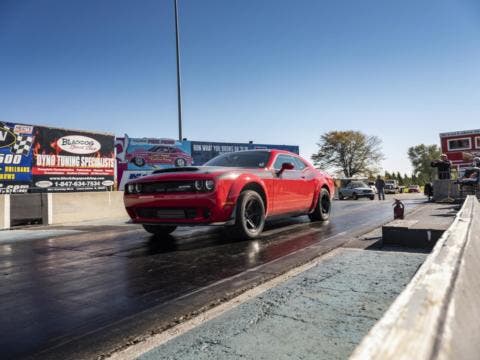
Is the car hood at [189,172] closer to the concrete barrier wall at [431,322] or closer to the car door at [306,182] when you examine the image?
the car door at [306,182]

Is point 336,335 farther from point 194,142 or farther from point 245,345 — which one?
point 194,142

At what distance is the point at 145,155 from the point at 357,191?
16.9m

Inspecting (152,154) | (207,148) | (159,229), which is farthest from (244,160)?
(207,148)

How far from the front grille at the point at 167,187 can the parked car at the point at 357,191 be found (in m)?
22.3

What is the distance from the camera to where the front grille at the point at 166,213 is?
4.43m

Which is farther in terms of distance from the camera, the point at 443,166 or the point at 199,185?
the point at 443,166

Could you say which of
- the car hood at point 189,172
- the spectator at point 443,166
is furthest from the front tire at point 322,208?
the spectator at point 443,166

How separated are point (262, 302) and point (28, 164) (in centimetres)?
936

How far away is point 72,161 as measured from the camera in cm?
1048

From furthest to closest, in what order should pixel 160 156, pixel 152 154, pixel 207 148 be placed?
pixel 207 148 < pixel 160 156 < pixel 152 154

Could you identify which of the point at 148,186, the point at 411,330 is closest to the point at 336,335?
the point at 411,330

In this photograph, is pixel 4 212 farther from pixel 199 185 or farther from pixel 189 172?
pixel 199 185

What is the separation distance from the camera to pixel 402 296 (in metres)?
0.88

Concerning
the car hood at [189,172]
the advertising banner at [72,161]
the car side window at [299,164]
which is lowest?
the car hood at [189,172]
